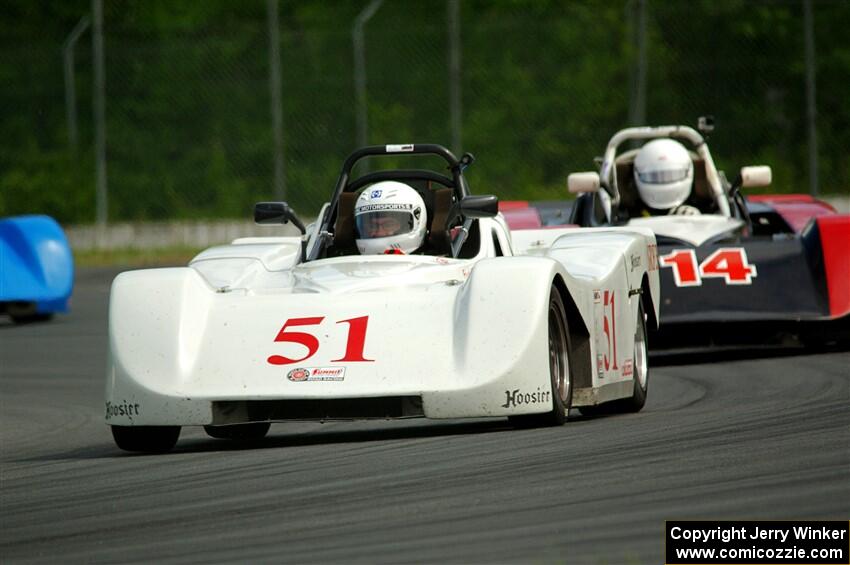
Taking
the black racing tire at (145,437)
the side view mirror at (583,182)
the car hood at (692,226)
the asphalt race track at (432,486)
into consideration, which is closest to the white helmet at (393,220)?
the asphalt race track at (432,486)

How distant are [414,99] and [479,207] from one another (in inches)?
587

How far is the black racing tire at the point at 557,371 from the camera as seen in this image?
8625 millimetres

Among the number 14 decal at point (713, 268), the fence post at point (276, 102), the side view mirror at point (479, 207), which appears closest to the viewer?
the side view mirror at point (479, 207)

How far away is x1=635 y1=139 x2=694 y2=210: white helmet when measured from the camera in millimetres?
15906

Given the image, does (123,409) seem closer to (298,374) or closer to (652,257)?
(298,374)

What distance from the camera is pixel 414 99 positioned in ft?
80.1

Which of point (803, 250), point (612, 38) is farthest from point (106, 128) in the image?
point (803, 250)

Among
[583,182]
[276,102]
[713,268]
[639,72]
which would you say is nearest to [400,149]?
[713,268]

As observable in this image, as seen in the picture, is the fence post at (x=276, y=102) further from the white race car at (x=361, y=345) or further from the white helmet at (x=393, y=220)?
the white race car at (x=361, y=345)

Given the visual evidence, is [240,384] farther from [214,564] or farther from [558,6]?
[558,6]

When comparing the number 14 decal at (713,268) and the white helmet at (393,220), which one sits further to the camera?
the number 14 decal at (713,268)

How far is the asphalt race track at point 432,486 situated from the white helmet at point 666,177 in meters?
5.44

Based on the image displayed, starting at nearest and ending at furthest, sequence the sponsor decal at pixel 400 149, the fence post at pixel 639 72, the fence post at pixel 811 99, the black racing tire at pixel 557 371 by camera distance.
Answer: the black racing tire at pixel 557 371
the sponsor decal at pixel 400 149
the fence post at pixel 639 72
the fence post at pixel 811 99

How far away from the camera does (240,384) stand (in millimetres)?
8344
